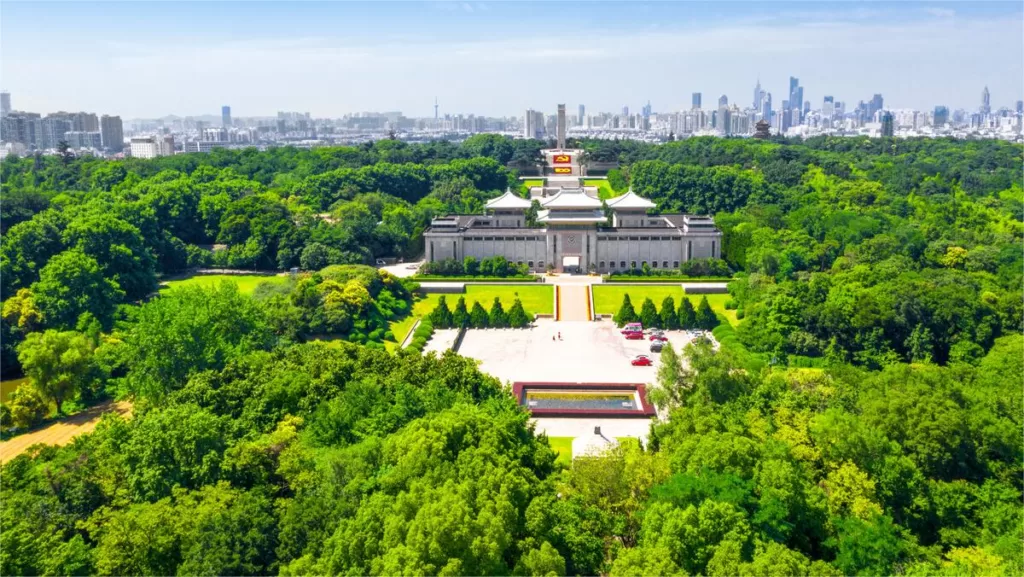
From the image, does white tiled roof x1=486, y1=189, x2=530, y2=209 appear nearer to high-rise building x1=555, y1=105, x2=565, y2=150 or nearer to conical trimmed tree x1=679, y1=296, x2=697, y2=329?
conical trimmed tree x1=679, y1=296, x2=697, y2=329

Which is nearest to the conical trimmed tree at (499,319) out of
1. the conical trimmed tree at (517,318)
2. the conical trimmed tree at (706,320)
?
the conical trimmed tree at (517,318)

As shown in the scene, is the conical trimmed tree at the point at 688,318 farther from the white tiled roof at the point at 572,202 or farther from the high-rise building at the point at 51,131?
the high-rise building at the point at 51,131

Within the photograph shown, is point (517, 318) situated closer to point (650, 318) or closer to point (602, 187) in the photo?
point (650, 318)

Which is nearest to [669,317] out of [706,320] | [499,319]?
[706,320]

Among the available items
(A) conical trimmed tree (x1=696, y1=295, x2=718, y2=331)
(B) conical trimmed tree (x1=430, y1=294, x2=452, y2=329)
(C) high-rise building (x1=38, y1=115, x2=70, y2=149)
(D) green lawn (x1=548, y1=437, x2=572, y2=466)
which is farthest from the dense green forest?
(C) high-rise building (x1=38, y1=115, x2=70, y2=149)

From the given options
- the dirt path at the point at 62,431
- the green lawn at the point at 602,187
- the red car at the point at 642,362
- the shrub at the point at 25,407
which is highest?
the green lawn at the point at 602,187

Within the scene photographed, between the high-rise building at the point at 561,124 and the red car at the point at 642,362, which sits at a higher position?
the high-rise building at the point at 561,124

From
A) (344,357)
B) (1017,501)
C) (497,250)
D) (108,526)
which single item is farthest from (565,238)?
(108,526)
